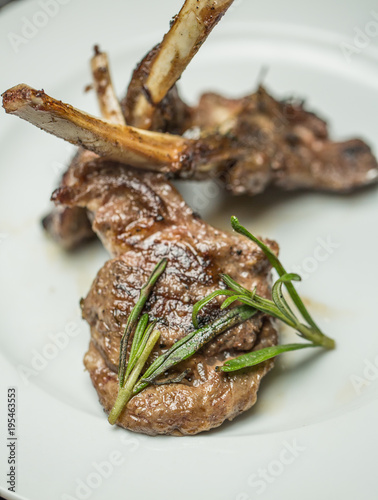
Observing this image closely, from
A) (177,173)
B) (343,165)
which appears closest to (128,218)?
(177,173)

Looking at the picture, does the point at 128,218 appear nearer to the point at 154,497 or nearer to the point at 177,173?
the point at 177,173
